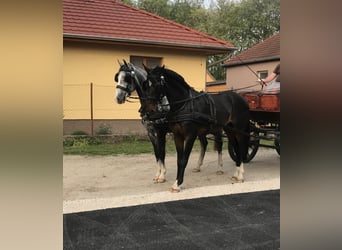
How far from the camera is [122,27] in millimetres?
10789

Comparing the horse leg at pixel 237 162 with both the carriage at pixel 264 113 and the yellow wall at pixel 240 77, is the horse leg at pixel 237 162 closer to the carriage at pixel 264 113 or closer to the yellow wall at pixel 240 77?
the carriage at pixel 264 113

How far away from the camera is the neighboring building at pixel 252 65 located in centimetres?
1396

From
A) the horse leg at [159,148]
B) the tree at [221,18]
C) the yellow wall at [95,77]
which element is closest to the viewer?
the horse leg at [159,148]

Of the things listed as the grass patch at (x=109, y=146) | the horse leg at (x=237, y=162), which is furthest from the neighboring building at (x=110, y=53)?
the horse leg at (x=237, y=162)

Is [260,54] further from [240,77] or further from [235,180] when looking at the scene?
[235,180]

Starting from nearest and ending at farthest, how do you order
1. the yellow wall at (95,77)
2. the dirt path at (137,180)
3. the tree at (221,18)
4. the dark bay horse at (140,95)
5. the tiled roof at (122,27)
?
the dirt path at (137,180), the dark bay horse at (140,95), the yellow wall at (95,77), the tiled roof at (122,27), the tree at (221,18)

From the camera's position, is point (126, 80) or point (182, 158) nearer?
point (182, 158)

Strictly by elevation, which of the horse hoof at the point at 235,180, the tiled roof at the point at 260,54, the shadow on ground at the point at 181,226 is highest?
the tiled roof at the point at 260,54

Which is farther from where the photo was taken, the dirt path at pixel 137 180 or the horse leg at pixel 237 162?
the horse leg at pixel 237 162

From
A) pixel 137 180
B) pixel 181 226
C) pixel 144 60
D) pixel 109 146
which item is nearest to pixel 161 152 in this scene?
pixel 137 180

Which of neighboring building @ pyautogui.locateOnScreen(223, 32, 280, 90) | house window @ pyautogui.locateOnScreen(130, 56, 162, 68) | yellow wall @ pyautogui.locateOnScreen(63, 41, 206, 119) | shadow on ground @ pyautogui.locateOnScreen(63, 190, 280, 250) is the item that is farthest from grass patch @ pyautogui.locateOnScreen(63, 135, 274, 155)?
neighboring building @ pyautogui.locateOnScreen(223, 32, 280, 90)

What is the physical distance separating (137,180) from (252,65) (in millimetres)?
10594

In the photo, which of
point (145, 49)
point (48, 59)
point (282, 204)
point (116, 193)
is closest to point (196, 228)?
point (116, 193)

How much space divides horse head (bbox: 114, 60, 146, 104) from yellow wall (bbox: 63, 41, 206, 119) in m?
4.38
